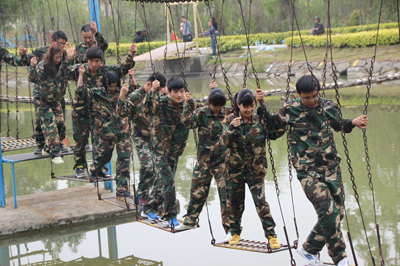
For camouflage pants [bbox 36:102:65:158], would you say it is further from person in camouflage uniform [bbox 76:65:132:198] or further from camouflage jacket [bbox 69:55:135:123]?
person in camouflage uniform [bbox 76:65:132:198]

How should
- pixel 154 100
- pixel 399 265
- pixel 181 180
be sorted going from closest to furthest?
pixel 399 265 → pixel 154 100 → pixel 181 180

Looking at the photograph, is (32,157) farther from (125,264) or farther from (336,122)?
(336,122)

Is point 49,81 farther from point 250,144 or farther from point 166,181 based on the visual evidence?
point 250,144

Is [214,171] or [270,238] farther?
[214,171]

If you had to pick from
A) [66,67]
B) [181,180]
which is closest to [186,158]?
[181,180]

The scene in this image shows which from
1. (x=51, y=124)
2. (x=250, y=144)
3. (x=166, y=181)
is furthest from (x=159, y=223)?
(x=51, y=124)

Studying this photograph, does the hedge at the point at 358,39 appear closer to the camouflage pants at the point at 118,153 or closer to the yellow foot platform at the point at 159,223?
the camouflage pants at the point at 118,153

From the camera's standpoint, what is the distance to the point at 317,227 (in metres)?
3.89

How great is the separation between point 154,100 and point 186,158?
431 centimetres

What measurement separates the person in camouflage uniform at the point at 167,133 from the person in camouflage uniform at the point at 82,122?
4.33 ft

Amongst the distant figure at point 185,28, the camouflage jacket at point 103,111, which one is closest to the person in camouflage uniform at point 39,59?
the camouflage jacket at point 103,111

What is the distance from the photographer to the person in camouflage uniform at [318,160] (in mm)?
3770

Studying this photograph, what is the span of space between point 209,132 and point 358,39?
18505 millimetres

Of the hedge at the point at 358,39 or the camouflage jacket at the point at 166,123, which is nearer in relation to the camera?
the camouflage jacket at the point at 166,123
